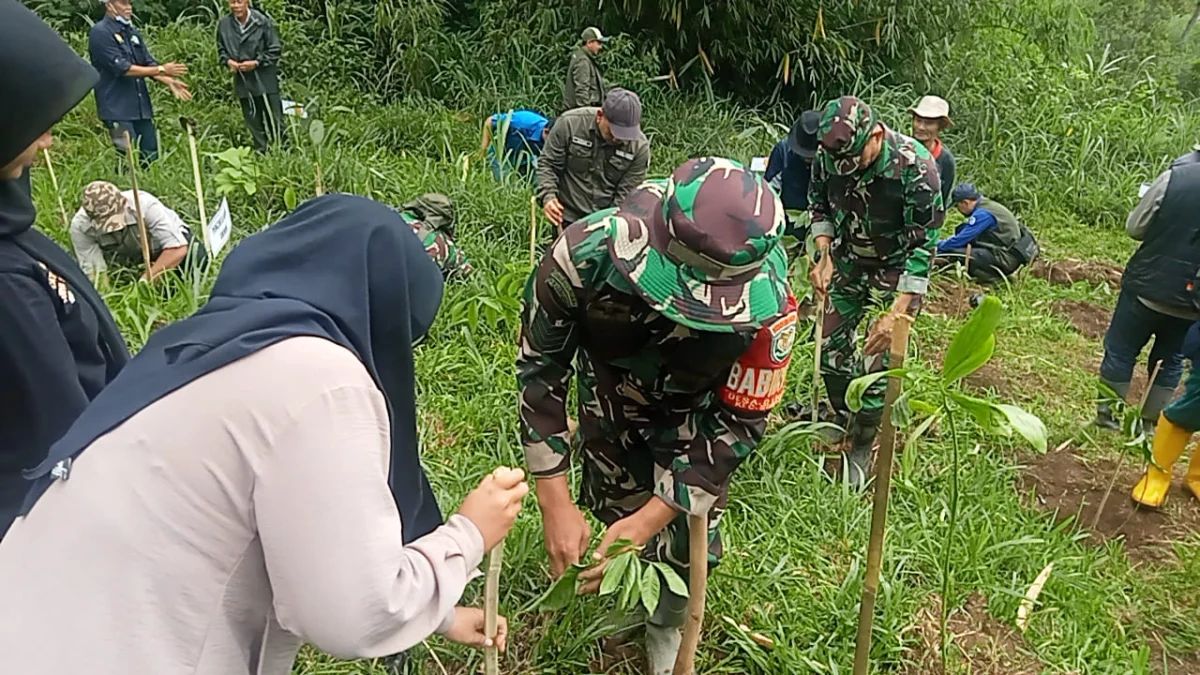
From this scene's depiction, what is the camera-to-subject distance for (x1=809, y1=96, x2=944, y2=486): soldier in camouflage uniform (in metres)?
3.39

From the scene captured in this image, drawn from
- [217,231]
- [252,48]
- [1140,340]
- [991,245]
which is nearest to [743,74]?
[991,245]

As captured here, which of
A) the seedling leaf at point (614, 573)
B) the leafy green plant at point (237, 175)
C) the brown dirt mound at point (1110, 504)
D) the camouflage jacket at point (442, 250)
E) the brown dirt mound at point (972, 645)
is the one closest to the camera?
the seedling leaf at point (614, 573)

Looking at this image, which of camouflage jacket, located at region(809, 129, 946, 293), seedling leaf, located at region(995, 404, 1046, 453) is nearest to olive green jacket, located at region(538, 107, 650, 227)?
camouflage jacket, located at region(809, 129, 946, 293)

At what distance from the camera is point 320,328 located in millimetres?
1091

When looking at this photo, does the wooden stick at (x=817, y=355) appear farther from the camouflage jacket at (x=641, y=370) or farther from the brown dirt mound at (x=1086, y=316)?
the brown dirt mound at (x=1086, y=316)

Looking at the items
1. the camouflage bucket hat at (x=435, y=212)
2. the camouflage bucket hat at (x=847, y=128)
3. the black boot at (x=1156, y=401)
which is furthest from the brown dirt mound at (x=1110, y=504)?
the camouflage bucket hat at (x=435, y=212)

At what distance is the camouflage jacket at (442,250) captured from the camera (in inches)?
179

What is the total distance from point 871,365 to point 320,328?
2.87m

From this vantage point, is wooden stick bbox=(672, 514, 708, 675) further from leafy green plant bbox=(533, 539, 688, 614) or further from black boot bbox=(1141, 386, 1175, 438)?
black boot bbox=(1141, 386, 1175, 438)

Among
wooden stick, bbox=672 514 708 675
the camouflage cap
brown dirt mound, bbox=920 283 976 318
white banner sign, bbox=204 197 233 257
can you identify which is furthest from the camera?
brown dirt mound, bbox=920 283 976 318

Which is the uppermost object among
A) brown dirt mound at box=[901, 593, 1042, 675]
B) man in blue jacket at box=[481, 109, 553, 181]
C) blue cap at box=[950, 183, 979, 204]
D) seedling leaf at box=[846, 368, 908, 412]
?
seedling leaf at box=[846, 368, 908, 412]

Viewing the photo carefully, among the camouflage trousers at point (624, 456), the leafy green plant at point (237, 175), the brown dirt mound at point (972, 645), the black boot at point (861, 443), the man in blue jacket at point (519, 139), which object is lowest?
the man in blue jacket at point (519, 139)

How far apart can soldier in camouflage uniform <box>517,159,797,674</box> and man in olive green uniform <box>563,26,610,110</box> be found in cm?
554

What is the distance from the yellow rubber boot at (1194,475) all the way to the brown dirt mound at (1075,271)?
2.79 metres
